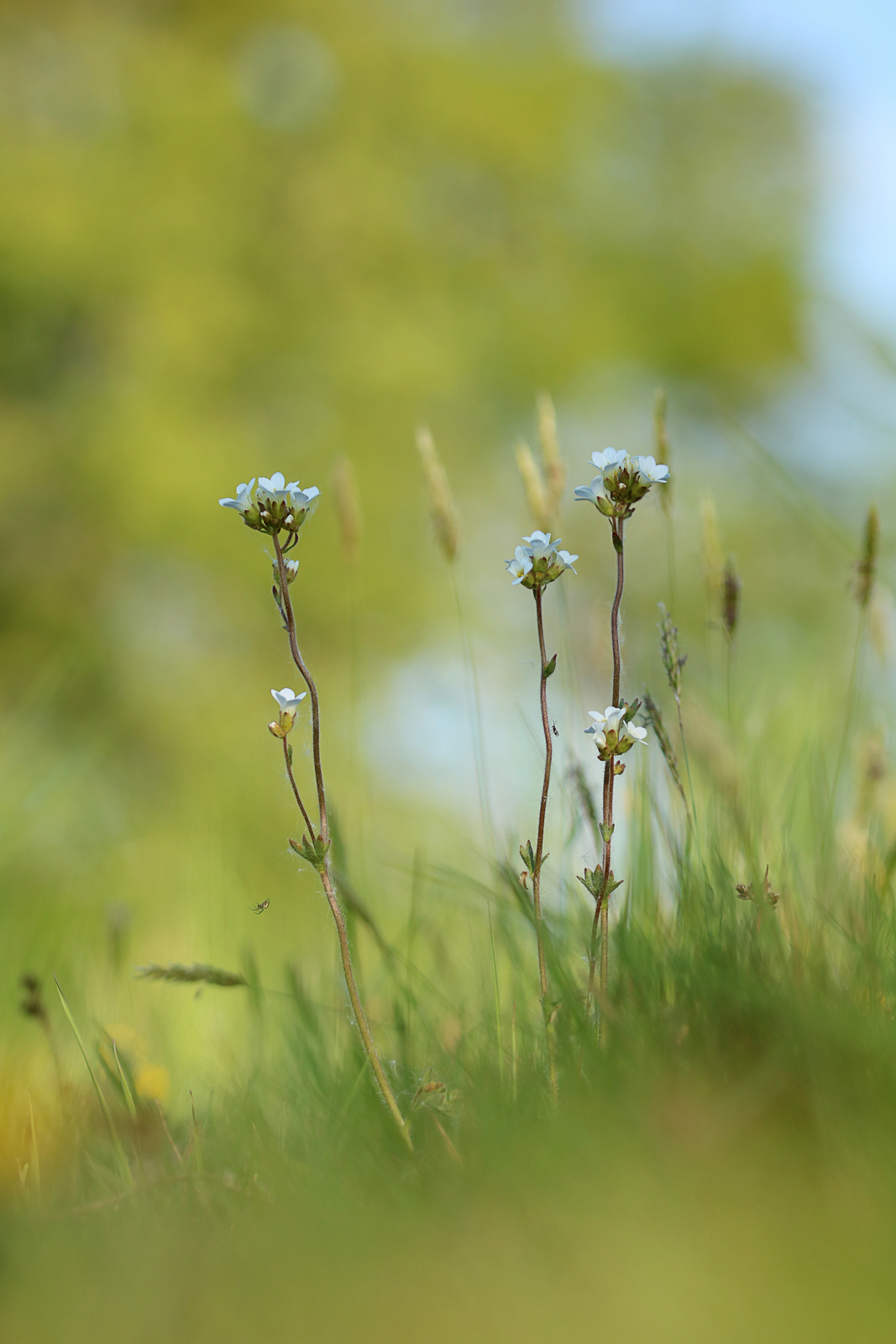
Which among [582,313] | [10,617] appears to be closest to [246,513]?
[10,617]

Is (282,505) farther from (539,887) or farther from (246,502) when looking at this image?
(539,887)

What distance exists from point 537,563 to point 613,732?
0.15 metres

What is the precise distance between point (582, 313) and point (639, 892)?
883 cm

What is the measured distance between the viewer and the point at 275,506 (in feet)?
2.63

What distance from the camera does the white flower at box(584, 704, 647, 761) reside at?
2.62ft

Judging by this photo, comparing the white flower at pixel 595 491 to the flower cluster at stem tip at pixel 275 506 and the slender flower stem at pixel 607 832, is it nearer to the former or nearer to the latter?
the slender flower stem at pixel 607 832

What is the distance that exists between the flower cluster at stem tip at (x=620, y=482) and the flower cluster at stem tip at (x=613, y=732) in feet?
0.51

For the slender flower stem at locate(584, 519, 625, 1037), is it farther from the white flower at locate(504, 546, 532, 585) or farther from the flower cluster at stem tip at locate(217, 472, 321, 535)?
the flower cluster at stem tip at locate(217, 472, 321, 535)

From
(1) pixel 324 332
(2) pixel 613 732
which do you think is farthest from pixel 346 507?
(1) pixel 324 332

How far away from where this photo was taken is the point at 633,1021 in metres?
0.68

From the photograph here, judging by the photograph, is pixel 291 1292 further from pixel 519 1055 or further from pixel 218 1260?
pixel 519 1055

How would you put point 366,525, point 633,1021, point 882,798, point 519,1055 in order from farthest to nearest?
point 366,525 < point 882,798 < point 519,1055 < point 633,1021

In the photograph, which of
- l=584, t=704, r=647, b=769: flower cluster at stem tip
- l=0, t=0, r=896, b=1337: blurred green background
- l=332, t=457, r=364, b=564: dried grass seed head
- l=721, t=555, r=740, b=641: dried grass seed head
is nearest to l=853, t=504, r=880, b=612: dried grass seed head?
l=721, t=555, r=740, b=641: dried grass seed head

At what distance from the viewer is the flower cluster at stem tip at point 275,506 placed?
0.79 meters
